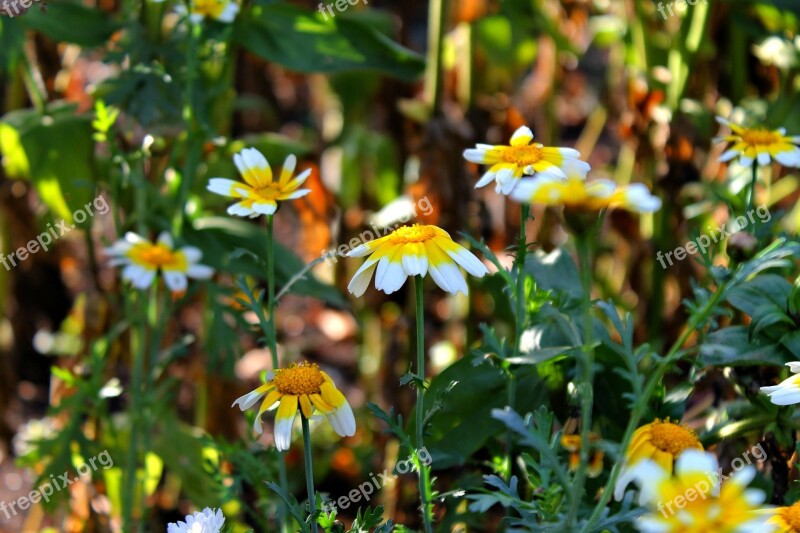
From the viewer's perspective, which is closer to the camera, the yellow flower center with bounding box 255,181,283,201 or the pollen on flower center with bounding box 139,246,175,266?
the yellow flower center with bounding box 255,181,283,201

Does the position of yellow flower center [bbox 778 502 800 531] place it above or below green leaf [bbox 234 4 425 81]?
below

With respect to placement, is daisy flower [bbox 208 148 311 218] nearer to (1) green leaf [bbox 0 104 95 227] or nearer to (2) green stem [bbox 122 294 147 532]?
(2) green stem [bbox 122 294 147 532]

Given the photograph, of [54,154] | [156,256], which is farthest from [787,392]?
[54,154]

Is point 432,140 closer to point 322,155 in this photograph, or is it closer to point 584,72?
point 322,155

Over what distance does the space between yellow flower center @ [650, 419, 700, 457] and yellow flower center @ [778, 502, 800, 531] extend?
0.07 meters

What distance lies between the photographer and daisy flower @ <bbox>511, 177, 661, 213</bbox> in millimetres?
422

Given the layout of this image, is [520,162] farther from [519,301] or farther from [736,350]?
[736,350]

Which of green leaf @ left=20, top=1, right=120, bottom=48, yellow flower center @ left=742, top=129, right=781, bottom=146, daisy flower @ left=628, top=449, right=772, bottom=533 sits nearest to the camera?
daisy flower @ left=628, top=449, right=772, bottom=533

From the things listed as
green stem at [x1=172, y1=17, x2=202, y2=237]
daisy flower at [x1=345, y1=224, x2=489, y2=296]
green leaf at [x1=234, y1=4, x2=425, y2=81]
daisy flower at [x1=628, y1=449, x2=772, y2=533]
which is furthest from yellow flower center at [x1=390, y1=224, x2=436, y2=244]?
green leaf at [x1=234, y1=4, x2=425, y2=81]

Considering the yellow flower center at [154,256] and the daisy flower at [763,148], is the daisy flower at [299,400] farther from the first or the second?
the daisy flower at [763,148]

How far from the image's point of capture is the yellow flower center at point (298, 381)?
1.78 feet

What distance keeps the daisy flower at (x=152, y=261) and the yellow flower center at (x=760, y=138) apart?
1.53 feet

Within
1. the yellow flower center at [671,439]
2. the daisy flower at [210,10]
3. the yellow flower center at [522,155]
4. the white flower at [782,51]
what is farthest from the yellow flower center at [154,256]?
the white flower at [782,51]

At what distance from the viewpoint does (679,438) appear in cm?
55
